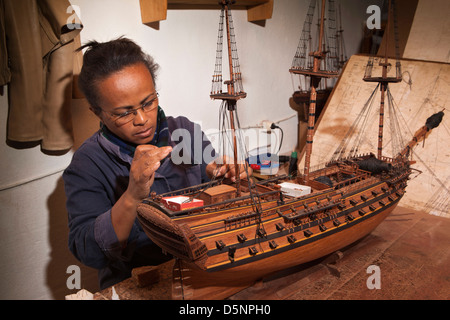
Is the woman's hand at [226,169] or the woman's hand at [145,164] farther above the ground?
the woman's hand at [145,164]

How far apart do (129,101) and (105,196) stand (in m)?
0.49

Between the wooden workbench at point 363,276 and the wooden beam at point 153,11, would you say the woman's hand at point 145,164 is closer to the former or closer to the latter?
the wooden workbench at point 363,276

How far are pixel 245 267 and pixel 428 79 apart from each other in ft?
8.52

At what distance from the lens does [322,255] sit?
5.89 feet

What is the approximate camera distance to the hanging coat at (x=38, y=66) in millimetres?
1624

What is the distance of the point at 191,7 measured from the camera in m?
2.53

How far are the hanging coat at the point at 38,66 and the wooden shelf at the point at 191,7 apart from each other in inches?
21.1

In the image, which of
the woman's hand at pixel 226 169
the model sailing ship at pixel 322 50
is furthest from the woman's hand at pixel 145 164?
the model sailing ship at pixel 322 50

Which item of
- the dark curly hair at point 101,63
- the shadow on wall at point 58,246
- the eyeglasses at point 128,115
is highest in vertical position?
the dark curly hair at point 101,63

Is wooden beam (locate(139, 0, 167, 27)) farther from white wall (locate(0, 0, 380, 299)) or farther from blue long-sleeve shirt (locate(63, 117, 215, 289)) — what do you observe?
blue long-sleeve shirt (locate(63, 117, 215, 289))

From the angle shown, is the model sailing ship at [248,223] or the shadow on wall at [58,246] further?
the shadow on wall at [58,246]

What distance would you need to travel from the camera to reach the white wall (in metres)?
2.00

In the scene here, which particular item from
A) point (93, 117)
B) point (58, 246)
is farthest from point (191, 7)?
point (58, 246)

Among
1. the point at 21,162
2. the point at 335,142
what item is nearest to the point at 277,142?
the point at 335,142
